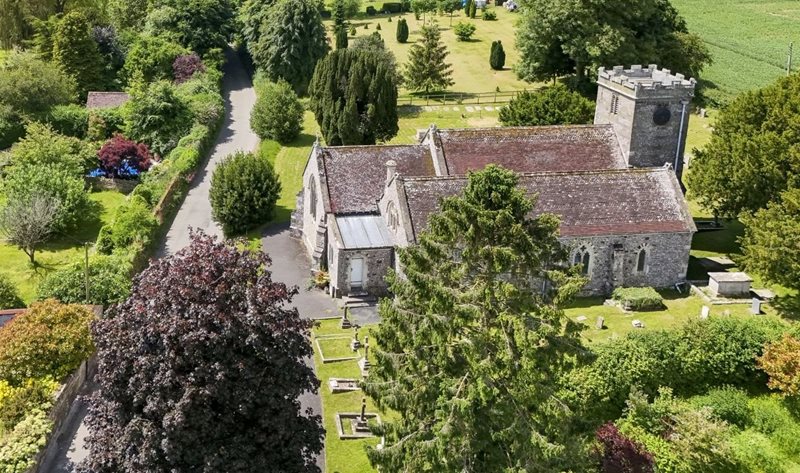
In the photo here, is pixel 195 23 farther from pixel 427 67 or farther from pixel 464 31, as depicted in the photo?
pixel 464 31

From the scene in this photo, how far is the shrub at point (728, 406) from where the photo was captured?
34.6 m

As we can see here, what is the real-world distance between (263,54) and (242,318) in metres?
66.9

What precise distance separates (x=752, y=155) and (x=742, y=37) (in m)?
71.9

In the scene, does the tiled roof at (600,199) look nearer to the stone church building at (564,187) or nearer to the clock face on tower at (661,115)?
the stone church building at (564,187)

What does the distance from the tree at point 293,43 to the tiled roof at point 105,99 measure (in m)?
15.6

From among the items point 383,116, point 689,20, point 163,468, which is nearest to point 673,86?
point 383,116

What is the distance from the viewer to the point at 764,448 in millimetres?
33188

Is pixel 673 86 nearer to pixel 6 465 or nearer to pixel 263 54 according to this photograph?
pixel 6 465

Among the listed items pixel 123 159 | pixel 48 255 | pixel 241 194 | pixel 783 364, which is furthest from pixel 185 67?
pixel 783 364

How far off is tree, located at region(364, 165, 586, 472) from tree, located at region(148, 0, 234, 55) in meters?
72.5

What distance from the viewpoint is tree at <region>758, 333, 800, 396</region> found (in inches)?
1339

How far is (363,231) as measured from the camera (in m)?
45.5

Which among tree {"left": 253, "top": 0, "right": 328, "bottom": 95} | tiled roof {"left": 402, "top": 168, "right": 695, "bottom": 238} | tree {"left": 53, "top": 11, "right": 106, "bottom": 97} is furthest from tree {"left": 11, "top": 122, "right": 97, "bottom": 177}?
tiled roof {"left": 402, "top": 168, "right": 695, "bottom": 238}

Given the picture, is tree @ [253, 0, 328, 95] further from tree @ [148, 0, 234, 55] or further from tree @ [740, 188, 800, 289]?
tree @ [740, 188, 800, 289]
